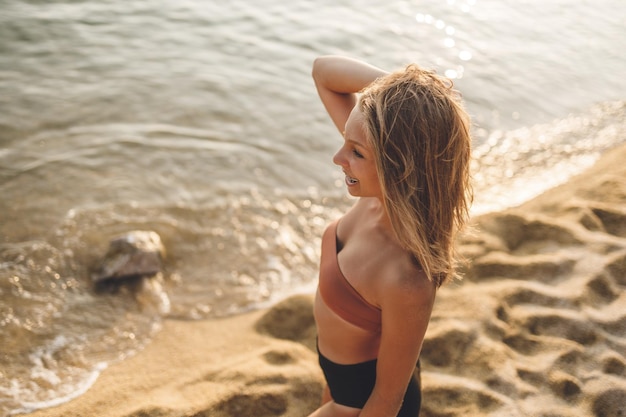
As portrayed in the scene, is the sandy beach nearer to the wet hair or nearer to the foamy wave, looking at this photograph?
the wet hair

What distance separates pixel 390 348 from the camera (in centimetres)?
195

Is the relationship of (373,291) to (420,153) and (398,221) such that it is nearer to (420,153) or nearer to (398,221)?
(398,221)

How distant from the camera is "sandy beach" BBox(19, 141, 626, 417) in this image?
3.02m

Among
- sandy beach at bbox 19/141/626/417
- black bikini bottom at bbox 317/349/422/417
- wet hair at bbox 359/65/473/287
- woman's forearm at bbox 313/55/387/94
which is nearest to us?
wet hair at bbox 359/65/473/287

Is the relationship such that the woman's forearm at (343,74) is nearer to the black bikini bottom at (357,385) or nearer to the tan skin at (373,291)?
the tan skin at (373,291)

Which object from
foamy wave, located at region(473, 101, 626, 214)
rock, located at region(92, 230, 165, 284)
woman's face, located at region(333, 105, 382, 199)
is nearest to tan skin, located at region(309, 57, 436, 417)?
woman's face, located at region(333, 105, 382, 199)

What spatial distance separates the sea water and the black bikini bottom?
179 centimetres

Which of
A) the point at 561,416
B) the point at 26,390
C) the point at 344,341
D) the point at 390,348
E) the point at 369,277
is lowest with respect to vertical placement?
the point at 26,390

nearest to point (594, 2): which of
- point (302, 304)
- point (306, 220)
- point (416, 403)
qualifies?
point (306, 220)

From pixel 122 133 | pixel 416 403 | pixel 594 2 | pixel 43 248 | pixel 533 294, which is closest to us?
pixel 416 403

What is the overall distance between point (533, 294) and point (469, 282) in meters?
0.44

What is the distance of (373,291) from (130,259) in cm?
269

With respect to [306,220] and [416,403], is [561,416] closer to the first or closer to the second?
[416,403]

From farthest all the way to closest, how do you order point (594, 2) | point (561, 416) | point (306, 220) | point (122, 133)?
point (594, 2) < point (122, 133) < point (306, 220) < point (561, 416)
